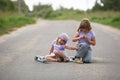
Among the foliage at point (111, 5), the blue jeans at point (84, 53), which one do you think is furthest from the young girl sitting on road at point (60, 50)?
the foliage at point (111, 5)

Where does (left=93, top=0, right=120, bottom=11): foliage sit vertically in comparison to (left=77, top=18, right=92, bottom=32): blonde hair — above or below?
above

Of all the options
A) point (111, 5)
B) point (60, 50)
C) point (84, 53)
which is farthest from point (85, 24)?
point (111, 5)

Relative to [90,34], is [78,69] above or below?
below

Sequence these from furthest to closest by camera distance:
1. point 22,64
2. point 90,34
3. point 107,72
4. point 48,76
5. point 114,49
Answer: point 114,49, point 90,34, point 22,64, point 107,72, point 48,76

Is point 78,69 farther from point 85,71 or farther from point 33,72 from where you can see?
point 33,72

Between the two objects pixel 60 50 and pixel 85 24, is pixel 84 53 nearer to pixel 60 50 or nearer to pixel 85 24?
pixel 60 50

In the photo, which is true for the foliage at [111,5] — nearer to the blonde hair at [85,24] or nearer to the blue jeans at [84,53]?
the blonde hair at [85,24]

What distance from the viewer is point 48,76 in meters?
8.98

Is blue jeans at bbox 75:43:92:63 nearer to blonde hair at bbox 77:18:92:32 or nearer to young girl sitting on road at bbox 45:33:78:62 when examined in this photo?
young girl sitting on road at bbox 45:33:78:62

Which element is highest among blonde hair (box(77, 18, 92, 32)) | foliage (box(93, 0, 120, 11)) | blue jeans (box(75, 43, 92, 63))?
foliage (box(93, 0, 120, 11))

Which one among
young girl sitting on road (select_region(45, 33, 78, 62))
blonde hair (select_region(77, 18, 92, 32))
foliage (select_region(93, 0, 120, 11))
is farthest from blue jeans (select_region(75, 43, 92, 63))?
foliage (select_region(93, 0, 120, 11))

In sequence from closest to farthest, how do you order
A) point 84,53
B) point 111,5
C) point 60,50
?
1. point 84,53
2. point 60,50
3. point 111,5

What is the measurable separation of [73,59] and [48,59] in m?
0.68

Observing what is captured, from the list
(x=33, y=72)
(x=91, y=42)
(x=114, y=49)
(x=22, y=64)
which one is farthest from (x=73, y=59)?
(x=114, y=49)
